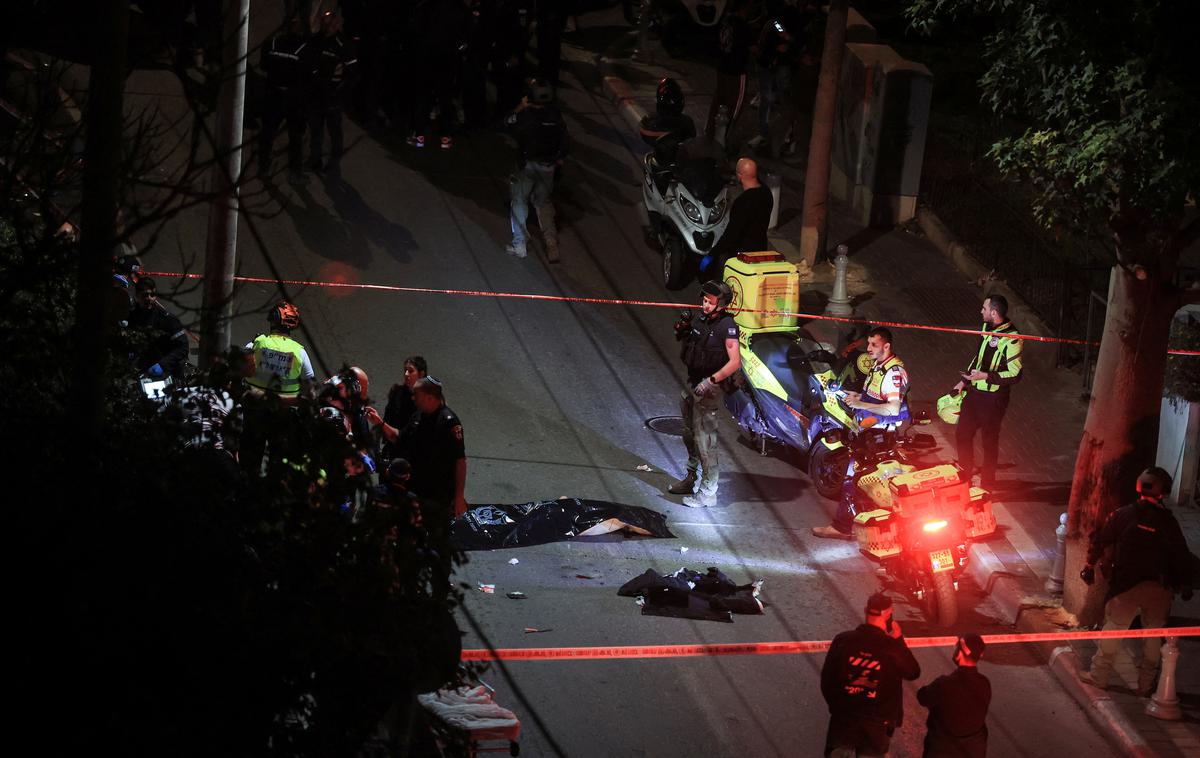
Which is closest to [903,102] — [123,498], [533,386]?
[533,386]

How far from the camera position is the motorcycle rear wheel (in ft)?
35.3

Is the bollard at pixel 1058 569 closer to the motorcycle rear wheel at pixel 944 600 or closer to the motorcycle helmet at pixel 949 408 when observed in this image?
the motorcycle rear wheel at pixel 944 600

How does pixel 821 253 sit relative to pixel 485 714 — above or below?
above

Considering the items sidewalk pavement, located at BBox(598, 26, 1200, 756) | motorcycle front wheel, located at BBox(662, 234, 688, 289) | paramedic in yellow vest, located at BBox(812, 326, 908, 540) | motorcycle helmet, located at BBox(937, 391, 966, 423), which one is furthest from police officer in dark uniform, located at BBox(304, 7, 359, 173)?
motorcycle helmet, located at BBox(937, 391, 966, 423)

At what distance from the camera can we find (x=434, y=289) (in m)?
16.6

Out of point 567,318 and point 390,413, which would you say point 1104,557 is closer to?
point 390,413

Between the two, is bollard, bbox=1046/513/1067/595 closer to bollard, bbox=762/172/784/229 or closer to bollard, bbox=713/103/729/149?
bollard, bbox=762/172/784/229

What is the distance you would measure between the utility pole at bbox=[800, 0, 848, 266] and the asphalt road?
203 cm

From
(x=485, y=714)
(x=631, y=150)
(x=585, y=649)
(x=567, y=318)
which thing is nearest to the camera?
(x=485, y=714)

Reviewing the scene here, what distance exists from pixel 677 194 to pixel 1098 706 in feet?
27.9

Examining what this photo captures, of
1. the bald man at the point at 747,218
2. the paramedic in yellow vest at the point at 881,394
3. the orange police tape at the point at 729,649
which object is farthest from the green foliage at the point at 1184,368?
the bald man at the point at 747,218

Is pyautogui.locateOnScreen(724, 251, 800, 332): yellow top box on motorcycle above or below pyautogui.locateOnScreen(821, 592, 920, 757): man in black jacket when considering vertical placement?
above

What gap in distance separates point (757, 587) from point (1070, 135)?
13.1ft

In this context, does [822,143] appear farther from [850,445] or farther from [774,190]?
[850,445]
